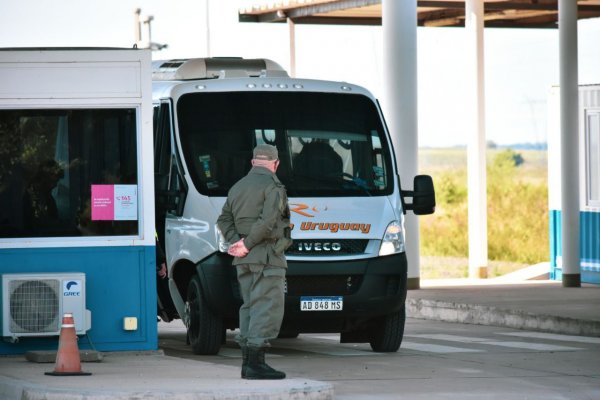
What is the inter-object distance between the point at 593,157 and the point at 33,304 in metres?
12.6

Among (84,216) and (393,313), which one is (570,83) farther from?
(84,216)

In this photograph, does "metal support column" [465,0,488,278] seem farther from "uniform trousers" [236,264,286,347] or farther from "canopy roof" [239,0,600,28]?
"uniform trousers" [236,264,286,347]

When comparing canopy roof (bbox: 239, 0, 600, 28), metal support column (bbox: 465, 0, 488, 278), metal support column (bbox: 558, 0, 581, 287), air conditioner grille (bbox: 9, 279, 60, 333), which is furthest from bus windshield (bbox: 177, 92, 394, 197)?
metal support column (bbox: 465, 0, 488, 278)

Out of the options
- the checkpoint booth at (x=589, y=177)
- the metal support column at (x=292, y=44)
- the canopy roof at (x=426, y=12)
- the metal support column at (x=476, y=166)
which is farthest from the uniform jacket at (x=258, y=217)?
the metal support column at (x=292, y=44)

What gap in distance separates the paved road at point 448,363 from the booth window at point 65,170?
1.87 meters

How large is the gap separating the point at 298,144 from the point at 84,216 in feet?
7.87

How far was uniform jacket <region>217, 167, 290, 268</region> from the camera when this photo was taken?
11359 mm

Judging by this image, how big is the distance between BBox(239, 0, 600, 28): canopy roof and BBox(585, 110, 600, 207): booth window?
387 cm

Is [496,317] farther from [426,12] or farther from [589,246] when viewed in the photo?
[426,12]

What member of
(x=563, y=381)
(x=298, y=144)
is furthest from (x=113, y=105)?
(x=563, y=381)

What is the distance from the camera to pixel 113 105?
13.4 meters

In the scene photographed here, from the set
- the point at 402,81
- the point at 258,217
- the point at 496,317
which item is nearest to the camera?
the point at 258,217

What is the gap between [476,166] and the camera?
26.2m

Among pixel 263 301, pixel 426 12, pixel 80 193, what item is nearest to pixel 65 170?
pixel 80 193
